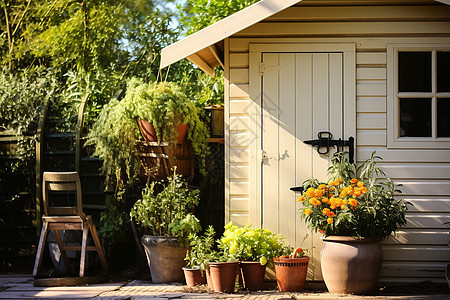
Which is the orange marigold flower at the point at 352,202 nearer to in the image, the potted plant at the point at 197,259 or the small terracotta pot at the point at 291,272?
the small terracotta pot at the point at 291,272

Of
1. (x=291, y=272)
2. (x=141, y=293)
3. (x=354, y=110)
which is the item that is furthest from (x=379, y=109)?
(x=141, y=293)

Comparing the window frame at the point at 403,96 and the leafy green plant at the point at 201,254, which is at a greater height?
the window frame at the point at 403,96

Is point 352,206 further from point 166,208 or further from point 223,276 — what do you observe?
point 166,208

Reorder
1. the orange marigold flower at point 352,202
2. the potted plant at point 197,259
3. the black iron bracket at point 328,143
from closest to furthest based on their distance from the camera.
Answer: the orange marigold flower at point 352,202 → the potted plant at point 197,259 → the black iron bracket at point 328,143

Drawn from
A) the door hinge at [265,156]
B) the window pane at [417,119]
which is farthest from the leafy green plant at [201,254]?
the window pane at [417,119]

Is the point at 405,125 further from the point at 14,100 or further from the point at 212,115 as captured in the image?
the point at 14,100

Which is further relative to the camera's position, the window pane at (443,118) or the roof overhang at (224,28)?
the window pane at (443,118)

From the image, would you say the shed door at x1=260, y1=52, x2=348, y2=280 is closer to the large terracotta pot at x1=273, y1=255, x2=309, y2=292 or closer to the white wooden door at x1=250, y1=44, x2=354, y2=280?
the white wooden door at x1=250, y1=44, x2=354, y2=280

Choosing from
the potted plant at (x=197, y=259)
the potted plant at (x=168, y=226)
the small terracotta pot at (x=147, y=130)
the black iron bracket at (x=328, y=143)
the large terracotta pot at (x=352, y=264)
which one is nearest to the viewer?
the large terracotta pot at (x=352, y=264)

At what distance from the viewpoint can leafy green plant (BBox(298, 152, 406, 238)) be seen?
5316 mm

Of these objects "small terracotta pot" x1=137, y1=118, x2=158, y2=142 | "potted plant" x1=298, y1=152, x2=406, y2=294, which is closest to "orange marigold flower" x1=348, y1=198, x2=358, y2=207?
"potted plant" x1=298, y1=152, x2=406, y2=294

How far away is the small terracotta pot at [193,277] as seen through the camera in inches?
229

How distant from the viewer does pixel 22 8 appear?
1038 cm

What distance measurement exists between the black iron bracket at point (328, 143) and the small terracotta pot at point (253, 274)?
4.03ft
